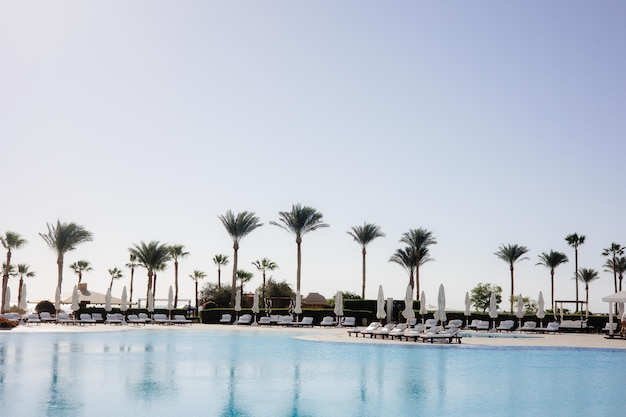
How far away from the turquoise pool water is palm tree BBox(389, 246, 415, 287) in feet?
130

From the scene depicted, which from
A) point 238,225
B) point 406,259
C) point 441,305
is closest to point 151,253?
point 238,225

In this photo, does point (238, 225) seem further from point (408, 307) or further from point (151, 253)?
point (408, 307)

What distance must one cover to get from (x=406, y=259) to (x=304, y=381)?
50.6 metres

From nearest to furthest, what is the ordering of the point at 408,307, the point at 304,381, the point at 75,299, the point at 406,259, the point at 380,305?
the point at 304,381, the point at 408,307, the point at 380,305, the point at 75,299, the point at 406,259

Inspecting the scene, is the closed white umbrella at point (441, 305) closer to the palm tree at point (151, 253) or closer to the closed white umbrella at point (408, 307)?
the closed white umbrella at point (408, 307)

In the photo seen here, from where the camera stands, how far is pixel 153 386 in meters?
13.9

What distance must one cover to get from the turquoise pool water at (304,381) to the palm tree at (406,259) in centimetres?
3975

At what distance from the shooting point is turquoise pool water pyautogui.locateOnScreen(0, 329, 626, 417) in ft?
39.1

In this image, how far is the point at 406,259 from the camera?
6500 cm

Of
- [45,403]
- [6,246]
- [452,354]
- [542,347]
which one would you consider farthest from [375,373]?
[6,246]

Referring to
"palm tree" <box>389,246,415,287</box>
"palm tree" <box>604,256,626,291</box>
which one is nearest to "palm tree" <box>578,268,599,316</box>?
"palm tree" <box>604,256,626,291</box>

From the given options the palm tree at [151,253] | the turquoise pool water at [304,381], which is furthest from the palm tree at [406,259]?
the turquoise pool water at [304,381]

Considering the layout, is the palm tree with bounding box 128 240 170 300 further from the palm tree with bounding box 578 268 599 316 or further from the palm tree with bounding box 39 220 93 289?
the palm tree with bounding box 578 268 599 316

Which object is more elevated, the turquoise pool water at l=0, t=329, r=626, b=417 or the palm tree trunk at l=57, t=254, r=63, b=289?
the palm tree trunk at l=57, t=254, r=63, b=289
